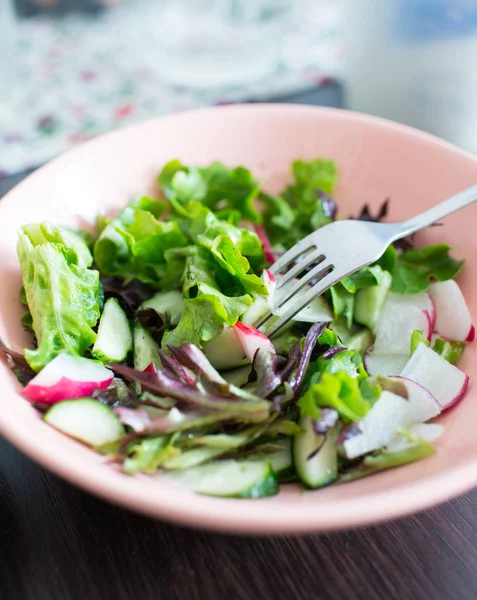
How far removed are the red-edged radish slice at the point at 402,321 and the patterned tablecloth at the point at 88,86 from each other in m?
1.32

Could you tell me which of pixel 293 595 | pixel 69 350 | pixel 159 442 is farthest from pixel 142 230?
pixel 293 595

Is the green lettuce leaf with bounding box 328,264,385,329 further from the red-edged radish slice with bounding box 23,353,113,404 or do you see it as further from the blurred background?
the blurred background

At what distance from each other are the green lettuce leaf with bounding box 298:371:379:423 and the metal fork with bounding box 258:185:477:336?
0.99ft

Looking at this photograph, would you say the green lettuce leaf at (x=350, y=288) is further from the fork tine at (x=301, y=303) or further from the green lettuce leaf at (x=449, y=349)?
the green lettuce leaf at (x=449, y=349)

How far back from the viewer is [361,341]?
1.54 m

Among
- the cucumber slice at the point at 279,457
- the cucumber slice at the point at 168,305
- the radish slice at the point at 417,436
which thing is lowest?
the cucumber slice at the point at 279,457

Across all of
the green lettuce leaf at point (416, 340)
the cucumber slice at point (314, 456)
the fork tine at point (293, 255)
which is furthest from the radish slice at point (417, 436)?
the fork tine at point (293, 255)

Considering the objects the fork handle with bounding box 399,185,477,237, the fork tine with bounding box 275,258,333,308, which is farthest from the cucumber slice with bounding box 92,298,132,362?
the fork handle with bounding box 399,185,477,237

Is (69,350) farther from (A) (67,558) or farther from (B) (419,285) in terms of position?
(B) (419,285)

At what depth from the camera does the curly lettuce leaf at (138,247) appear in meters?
1.63

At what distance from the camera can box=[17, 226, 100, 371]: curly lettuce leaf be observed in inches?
52.5

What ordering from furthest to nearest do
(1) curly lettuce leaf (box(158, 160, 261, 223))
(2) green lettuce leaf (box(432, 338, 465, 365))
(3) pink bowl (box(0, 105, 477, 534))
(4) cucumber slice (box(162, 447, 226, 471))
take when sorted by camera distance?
(1) curly lettuce leaf (box(158, 160, 261, 223)), (2) green lettuce leaf (box(432, 338, 465, 365)), (4) cucumber slice (box(162, 447, 226, 471)), (3) pink bowl (box(0, 105, 477, 534))

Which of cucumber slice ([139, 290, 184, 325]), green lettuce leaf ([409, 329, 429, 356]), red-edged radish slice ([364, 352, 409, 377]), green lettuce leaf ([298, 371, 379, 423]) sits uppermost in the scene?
green lettuce leaf ([298, 371, 379, 423])

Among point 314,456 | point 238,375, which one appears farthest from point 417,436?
point 238,375
